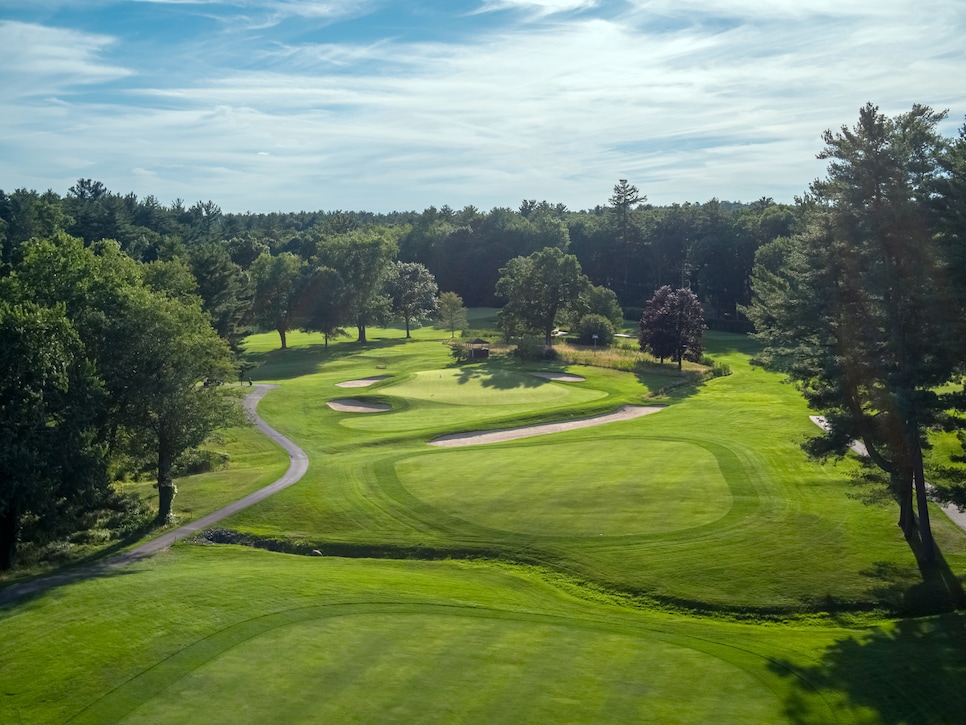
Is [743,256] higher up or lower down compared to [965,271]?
higher up

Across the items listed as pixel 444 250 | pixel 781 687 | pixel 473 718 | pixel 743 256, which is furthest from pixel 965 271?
pixel 444 250

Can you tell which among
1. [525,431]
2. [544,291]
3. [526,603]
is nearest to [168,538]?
[526,603]

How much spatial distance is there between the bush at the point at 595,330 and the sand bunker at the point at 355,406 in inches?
1574

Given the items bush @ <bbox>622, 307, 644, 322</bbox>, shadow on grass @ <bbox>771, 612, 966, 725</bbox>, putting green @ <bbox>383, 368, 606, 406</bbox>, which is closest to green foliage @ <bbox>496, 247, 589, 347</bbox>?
putting green @ <bbox>383, 368, 606, 406</bbox>

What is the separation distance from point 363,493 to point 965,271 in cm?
2655

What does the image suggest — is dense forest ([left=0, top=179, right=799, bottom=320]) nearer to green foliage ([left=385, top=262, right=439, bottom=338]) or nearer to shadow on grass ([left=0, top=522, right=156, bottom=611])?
green foliage ([left=385, top=262, right=439, bottom=338])

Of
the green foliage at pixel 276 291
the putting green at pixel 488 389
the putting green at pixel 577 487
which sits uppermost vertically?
the green foliage at pixel 276 291

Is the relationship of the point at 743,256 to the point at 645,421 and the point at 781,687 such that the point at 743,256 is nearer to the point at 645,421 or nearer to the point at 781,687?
the point at 645,421

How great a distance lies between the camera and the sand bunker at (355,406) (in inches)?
2327

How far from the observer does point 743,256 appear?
124438mm

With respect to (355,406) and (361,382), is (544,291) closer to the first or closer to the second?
(361,382)

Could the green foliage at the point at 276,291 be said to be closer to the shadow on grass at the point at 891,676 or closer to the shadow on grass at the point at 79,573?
the shadow on grass at the point at 79,573

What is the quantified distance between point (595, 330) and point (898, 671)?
246 ft

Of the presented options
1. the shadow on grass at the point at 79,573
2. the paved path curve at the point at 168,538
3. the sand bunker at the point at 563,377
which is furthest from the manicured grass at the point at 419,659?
the sand bunker at the point at 563,377
